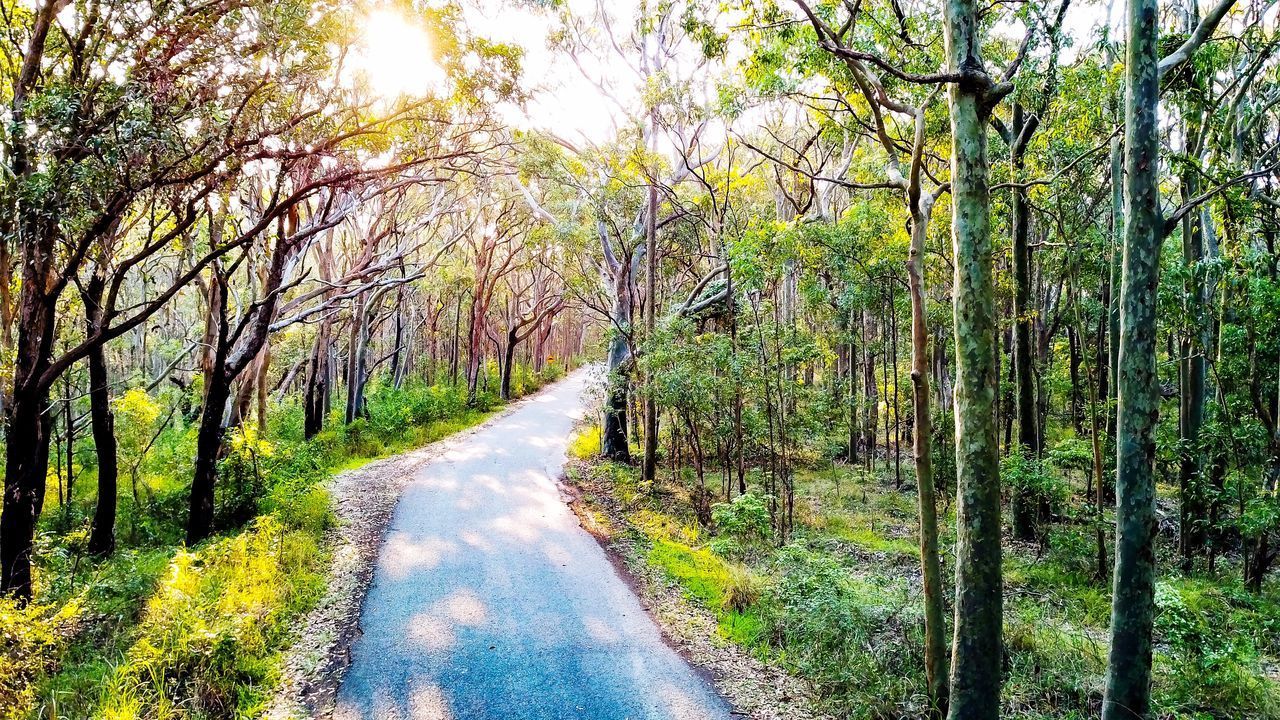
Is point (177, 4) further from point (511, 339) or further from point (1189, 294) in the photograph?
point (511, 339)

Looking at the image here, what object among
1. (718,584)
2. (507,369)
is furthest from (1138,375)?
(507,369)

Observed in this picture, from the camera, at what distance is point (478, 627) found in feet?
22.0

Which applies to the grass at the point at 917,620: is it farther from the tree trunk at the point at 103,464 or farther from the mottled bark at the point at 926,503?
the tree trunk at the point at 103,464

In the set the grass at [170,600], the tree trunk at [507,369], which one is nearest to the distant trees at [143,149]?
the grass at [170,600]

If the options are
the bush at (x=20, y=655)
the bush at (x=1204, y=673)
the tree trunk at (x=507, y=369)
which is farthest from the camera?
the tree trunk at (x=507, y=369)

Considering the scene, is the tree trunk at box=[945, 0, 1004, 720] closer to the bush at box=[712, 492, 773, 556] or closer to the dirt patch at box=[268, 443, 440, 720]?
the bush at box=[712, 492, 773, 556]

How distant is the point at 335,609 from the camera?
700cm

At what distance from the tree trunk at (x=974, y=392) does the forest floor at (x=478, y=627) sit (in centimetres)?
221

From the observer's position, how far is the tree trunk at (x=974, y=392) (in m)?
3.98

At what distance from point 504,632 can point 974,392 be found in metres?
5.27

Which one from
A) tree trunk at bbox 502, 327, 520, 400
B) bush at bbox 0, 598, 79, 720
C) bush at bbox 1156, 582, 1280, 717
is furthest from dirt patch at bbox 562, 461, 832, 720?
tree trunk at bbox 502, 327, 520, 400

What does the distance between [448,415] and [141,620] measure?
637 inches

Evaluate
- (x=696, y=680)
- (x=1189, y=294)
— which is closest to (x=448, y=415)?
(x=696, y=680)

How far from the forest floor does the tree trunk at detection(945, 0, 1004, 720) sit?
7.26 ft
